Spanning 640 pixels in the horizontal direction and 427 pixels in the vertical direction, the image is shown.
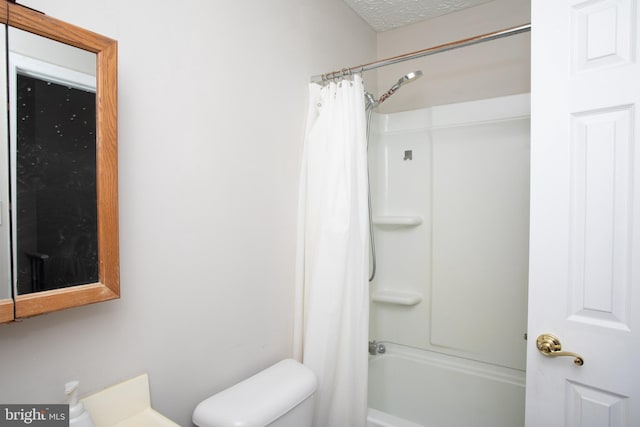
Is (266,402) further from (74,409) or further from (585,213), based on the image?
(585,213)

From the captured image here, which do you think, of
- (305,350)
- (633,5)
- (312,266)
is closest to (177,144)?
(312,266)

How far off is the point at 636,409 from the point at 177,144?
5.34 feet

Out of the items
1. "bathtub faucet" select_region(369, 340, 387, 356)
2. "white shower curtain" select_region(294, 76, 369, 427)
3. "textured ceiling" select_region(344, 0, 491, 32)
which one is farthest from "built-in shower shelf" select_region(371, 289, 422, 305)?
"textured ceiling" select_region(344, 0, 491, 32)

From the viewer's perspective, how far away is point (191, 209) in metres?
1.16

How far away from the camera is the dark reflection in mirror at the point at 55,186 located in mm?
752

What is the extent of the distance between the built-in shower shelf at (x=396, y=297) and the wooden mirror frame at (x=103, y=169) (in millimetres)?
1627

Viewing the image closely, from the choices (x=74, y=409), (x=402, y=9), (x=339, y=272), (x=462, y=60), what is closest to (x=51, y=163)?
(x=74, y=409)

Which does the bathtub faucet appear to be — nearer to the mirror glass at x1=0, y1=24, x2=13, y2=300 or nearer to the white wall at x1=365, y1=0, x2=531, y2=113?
the white wall at x1=365, y1=0, x2=531, y2=113

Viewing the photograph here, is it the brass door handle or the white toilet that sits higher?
the brass door handle

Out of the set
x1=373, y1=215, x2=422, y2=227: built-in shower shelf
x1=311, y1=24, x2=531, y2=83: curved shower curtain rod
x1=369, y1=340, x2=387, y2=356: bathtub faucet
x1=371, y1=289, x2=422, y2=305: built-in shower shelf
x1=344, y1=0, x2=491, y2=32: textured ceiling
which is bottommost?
x1=369, y1=340, x2=387, y2=356: bathtub faucet

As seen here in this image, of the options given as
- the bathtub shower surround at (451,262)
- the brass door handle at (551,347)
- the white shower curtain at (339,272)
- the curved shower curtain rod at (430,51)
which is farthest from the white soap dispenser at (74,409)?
the bathtub shower surround at (451,262)

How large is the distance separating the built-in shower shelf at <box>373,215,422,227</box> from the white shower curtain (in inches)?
25.8

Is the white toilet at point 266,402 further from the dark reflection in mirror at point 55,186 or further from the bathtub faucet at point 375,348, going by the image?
the bathtub faucet at point 375,348

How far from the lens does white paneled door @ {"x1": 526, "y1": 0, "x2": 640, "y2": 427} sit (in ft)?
3.27
